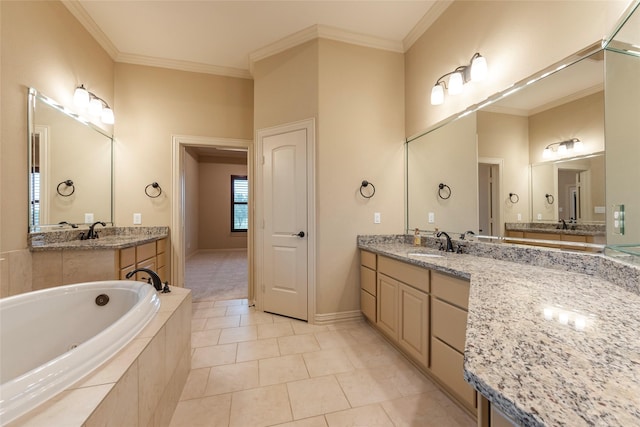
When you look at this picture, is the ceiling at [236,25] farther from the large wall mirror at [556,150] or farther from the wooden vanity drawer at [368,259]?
the wooden vanity drawer at [368,259]

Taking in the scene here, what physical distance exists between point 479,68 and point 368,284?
6.58 ft

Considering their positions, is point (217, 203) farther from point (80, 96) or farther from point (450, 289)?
point (450, 289)

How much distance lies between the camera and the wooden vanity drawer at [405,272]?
67.4 inches

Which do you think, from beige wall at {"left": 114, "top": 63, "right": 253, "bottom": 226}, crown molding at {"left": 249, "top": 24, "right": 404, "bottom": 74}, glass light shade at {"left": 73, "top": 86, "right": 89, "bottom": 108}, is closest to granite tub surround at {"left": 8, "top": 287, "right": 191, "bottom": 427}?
beige wall at {"left": 114, "top": 63, "right": 253, "bottom": 226}

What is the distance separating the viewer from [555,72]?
4.79ft

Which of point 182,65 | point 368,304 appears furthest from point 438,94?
point 182,65

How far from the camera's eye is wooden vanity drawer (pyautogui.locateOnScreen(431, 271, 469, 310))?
139cm

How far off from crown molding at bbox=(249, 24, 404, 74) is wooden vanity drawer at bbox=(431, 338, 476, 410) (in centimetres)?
286

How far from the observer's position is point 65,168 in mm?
2320

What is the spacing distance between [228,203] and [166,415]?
6.40m

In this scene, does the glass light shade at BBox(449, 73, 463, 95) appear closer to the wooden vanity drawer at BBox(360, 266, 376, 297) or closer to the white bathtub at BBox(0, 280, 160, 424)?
the wooden vanity drawer at BBox(360, 266, 376, 297)

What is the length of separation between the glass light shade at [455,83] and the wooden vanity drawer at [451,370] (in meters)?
1.91

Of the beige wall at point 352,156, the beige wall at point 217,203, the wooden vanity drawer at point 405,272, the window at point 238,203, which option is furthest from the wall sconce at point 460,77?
the window at point 238,203

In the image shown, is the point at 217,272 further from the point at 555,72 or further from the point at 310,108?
the point at 555,72
